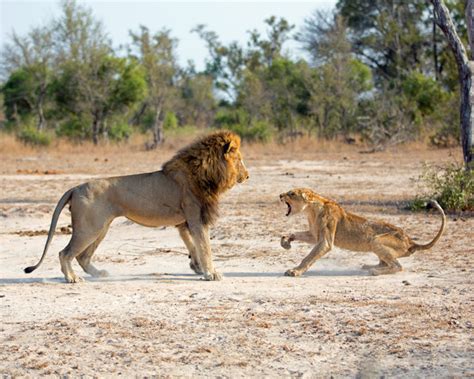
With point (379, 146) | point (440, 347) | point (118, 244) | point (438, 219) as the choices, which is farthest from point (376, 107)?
point (440, 347)

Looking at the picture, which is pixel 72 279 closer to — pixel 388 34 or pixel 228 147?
pixel 228 147

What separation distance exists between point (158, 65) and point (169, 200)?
2654 centimetres

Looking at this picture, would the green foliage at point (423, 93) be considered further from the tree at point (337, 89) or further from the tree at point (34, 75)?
the tree at point (34, 75)

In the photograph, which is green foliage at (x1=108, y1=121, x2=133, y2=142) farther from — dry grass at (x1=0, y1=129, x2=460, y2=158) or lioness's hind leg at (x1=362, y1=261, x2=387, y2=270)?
lioness's hind leg at (x1=362, y1=261, x2=387, y2=270)

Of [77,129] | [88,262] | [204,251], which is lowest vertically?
[88,262]

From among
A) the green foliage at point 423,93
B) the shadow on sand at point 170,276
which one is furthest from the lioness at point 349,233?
the green foliage at point 423,93

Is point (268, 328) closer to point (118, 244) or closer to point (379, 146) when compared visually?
point (118, 244)

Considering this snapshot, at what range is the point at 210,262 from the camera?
7.39 metres

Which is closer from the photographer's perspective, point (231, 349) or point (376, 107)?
point (231, 349)

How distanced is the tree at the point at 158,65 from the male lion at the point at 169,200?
83.4 feet

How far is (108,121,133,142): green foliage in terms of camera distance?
33.3 m

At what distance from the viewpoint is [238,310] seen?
6129 millimetres

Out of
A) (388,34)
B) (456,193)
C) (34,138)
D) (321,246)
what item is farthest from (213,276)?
(388,34)

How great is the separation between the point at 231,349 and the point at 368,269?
3015 millimetres
